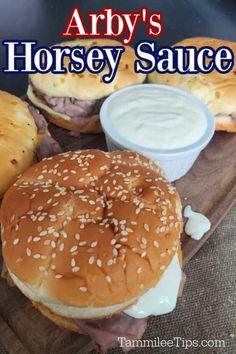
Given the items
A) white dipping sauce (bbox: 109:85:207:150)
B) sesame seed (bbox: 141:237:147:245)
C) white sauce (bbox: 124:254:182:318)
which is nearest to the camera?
sesame seed (bbox: 141:237:147:245)

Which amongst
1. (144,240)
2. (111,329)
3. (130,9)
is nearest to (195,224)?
(144,240)

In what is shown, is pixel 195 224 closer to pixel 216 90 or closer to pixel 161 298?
pixel 161 298

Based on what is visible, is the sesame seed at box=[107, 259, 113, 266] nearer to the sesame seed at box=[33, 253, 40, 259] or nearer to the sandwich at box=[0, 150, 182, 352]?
the sandwich at box=[0, 150, 182, 352]

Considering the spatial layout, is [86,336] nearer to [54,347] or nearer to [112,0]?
[54,347]

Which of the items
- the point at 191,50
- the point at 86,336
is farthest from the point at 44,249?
the point at 191,50

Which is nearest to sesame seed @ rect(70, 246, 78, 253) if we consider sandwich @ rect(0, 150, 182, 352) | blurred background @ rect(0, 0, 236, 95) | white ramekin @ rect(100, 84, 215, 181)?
sandwich @ rect(0, 150, 182, 352)

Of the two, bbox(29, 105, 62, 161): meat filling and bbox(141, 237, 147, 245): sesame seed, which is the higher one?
bbox(141, 237, 147, 245): sesame seed
